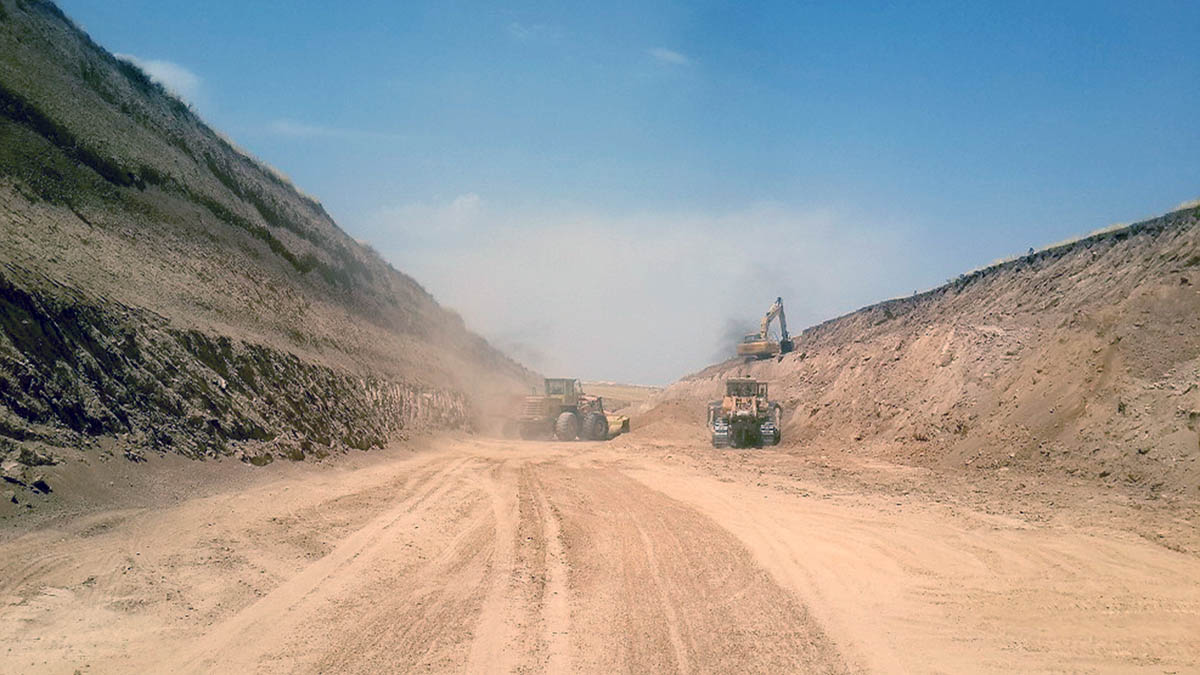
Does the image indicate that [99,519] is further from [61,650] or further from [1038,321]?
[1038,321]

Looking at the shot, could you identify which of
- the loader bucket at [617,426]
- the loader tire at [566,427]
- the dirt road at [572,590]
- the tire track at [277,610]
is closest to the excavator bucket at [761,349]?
the loader bucket at [617,426]

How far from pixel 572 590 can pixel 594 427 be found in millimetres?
27659

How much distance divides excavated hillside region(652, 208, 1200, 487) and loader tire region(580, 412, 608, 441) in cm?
891

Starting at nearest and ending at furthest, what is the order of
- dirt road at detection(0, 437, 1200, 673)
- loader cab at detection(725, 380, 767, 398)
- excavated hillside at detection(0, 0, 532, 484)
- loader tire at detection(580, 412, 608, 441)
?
dirt road at detection(0, 437, 1200, 673) < excavated hillside at detection(0, 0, 532, 484) < loader cab at detection(725, 380, 767, 398) < loader tire at detection(580, 412, 608, 441)

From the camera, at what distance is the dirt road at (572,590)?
641cm

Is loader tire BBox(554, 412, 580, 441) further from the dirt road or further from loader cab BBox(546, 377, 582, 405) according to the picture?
the dirt road

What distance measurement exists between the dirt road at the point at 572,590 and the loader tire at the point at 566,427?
20550mm

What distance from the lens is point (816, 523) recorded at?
1278 cm

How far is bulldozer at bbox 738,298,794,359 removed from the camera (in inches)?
1759

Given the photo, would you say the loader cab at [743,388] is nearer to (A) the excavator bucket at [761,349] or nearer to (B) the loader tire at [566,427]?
(B) the loader tire at [566,427]

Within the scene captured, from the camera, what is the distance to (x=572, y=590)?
27.5 feet

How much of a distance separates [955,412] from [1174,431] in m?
8.43

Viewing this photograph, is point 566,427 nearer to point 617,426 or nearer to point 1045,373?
point 617,426

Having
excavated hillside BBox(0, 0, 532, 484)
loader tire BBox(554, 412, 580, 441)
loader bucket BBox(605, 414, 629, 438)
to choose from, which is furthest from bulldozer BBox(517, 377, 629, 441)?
excavated hillside BBox(0, 0, 532, 484)
